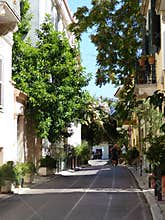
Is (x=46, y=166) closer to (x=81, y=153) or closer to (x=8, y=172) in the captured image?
(x=8, y=172)

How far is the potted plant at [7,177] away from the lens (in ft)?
60.7

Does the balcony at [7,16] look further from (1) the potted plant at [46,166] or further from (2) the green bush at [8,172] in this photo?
(1) the potted plant at [46,166]

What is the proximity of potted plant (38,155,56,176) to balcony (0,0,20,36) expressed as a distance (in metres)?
12.1

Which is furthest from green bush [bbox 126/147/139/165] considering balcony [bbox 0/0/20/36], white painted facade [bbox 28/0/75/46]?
balcony [bbox 0/0/20/36]

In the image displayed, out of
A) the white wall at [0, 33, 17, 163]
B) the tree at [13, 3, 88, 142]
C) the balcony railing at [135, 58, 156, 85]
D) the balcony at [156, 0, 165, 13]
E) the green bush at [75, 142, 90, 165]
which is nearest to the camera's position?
the balcony at [156, 0, 165, 13]

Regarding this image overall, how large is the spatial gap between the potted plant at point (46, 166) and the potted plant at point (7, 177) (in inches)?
420

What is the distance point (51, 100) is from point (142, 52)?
649 cm

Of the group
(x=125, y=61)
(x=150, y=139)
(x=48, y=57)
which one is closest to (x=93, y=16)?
(x=125, y=61)

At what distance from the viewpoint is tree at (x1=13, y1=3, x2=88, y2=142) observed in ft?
94.2

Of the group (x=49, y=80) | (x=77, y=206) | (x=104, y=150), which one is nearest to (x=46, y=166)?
(x=49, y=80)

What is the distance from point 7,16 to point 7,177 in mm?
5705

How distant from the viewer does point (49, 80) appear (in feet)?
96.9

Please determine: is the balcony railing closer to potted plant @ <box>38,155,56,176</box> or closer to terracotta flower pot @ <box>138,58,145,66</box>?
terracotta flower pot @ <box>138,58,145,66</box>

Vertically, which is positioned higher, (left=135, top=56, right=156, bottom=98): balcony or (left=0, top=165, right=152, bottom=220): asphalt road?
(left=135, top=56, right=156, bottom=98): balcony
